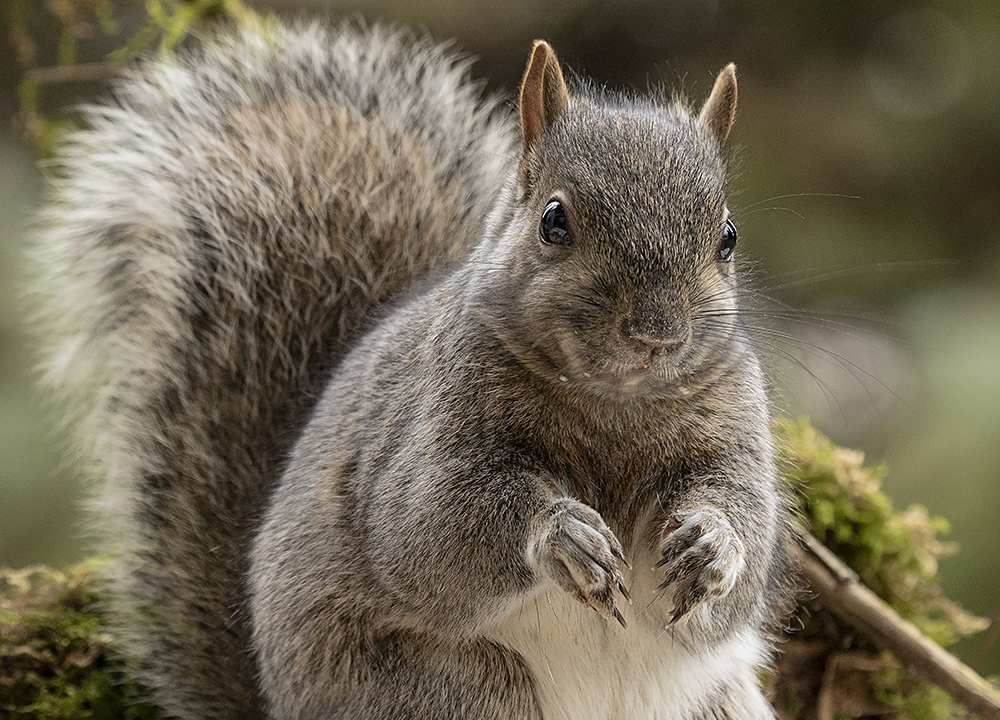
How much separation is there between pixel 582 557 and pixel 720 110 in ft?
2.84

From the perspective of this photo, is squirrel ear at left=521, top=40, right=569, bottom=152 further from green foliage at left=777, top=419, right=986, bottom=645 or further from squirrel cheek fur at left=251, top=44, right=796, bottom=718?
green foliage at left=777, top=419, right=986, bottom=645

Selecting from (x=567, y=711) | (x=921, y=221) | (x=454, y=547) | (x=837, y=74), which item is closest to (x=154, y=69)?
(x=454, y=547)

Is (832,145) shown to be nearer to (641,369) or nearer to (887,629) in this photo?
(887,629)

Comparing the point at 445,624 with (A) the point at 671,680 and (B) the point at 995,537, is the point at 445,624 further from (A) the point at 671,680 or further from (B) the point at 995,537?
(B) the point at 995,537

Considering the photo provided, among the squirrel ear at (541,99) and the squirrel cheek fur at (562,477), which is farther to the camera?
the squirrel ear at (541,99)

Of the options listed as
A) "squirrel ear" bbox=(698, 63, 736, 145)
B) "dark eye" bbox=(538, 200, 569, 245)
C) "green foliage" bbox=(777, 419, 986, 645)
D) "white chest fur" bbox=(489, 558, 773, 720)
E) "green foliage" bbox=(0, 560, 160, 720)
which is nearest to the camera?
"dark eye" bbox=(538, 200, 569, 245)

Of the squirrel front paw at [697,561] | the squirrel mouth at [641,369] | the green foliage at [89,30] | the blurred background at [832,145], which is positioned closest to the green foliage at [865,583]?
the squirrel front paw at [697,561]

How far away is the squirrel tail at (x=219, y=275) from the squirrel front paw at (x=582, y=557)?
2.95 ft

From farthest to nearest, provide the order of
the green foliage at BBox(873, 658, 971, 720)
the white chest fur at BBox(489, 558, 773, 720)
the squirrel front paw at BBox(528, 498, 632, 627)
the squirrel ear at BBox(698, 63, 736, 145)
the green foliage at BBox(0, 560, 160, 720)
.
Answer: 1. the green foliage at BBox(873, 658, 971, 720)
2. the green foliage at BBox(0, 560, 160, 720)
3. the squirrel ear at BBox(698, 63, 736, 145)
4. the white chest fur at BBox(489, 558, 773, 720)
5. the squirrel front paw at BBox(528, 498, 632, 627)

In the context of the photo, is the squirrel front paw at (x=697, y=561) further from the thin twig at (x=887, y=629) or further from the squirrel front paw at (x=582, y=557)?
the thin twig at (x=887, y=629)

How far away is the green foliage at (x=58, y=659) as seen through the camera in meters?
2.13

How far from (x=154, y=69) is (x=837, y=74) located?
2966 mm

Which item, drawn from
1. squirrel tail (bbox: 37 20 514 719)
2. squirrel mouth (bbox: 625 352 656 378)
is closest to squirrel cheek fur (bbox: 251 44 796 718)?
squirrel mouth (bbox: 625 352 656 378)

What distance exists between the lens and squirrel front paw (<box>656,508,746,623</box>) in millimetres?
1513
